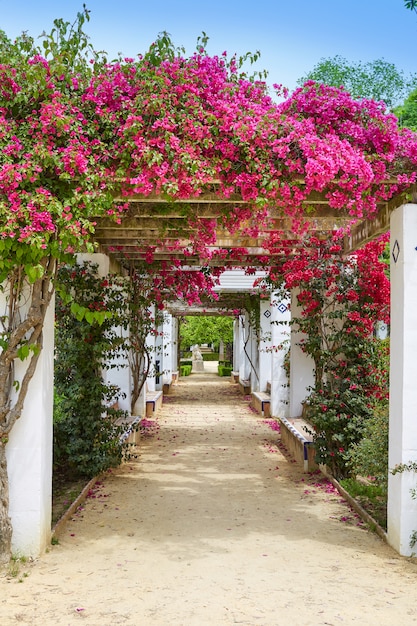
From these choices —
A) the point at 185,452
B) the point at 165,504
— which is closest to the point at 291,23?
the point at 165,504

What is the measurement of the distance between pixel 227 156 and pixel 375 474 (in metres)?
3.09

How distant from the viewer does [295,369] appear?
11.0m

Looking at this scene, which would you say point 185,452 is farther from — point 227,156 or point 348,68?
point 348,68

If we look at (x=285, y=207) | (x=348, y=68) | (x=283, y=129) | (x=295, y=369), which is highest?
(x=348, y=68)

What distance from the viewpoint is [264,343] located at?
50.2 feet

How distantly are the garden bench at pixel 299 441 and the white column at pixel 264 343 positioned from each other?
376cm

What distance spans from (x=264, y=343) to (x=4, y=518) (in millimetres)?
10942

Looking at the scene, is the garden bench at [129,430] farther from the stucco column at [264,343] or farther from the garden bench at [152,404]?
the stucco column at [264,343]

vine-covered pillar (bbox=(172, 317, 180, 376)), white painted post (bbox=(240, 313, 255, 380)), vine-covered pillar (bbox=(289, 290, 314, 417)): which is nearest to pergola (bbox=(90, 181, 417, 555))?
vine-covered pillar (bbox=(289, 290, 314, 417))

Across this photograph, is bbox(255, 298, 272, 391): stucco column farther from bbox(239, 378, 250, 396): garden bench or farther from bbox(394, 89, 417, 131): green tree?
bbox(394, 89, 417, 131): green tree

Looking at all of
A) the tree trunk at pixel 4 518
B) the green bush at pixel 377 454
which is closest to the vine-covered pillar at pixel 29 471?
the tree trunk at pixel 4 518

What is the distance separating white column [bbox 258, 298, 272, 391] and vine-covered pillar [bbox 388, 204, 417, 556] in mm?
8893

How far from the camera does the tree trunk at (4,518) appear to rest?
4.71m

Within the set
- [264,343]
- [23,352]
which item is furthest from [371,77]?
[23,352]
